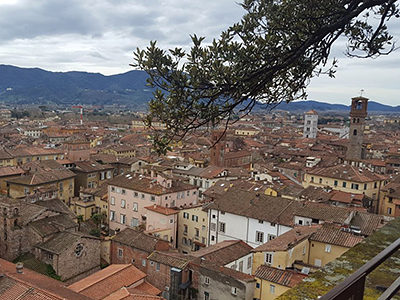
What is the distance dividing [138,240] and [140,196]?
30.3ft

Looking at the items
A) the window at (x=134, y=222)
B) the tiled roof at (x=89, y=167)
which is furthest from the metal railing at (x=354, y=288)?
the tiled roof at (x=89, y=167)

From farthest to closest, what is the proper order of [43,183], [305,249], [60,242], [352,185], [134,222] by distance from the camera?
1. [352,185]
2. [43,183]
3. [134,222]
4. [60,242]
5. [305,249]

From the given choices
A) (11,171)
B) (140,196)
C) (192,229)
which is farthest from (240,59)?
(11,171)

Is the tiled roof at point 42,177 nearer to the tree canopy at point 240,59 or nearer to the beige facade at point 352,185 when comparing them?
the beige facade at point 352,185

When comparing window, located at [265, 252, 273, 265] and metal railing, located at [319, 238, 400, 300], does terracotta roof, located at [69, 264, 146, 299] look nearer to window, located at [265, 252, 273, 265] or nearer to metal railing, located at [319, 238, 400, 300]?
window, located at [265, 252, 273, 265]

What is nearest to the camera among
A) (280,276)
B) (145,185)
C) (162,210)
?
(280,276)

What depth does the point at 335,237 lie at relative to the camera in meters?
22.4

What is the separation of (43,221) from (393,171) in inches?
2278

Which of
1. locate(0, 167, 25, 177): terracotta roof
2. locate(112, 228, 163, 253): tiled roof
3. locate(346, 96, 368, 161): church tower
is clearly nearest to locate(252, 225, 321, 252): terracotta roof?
locate(112, 228, 163, 253): tiled roof

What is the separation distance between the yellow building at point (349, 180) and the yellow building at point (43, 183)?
3116 centimetres

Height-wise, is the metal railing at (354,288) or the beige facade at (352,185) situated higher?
the metal railing at (354,288)

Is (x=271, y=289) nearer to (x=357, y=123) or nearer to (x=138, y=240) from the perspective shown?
(x=138, y=240)

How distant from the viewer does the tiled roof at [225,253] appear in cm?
2320

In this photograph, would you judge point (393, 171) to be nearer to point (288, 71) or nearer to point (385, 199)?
point (385, 199)
